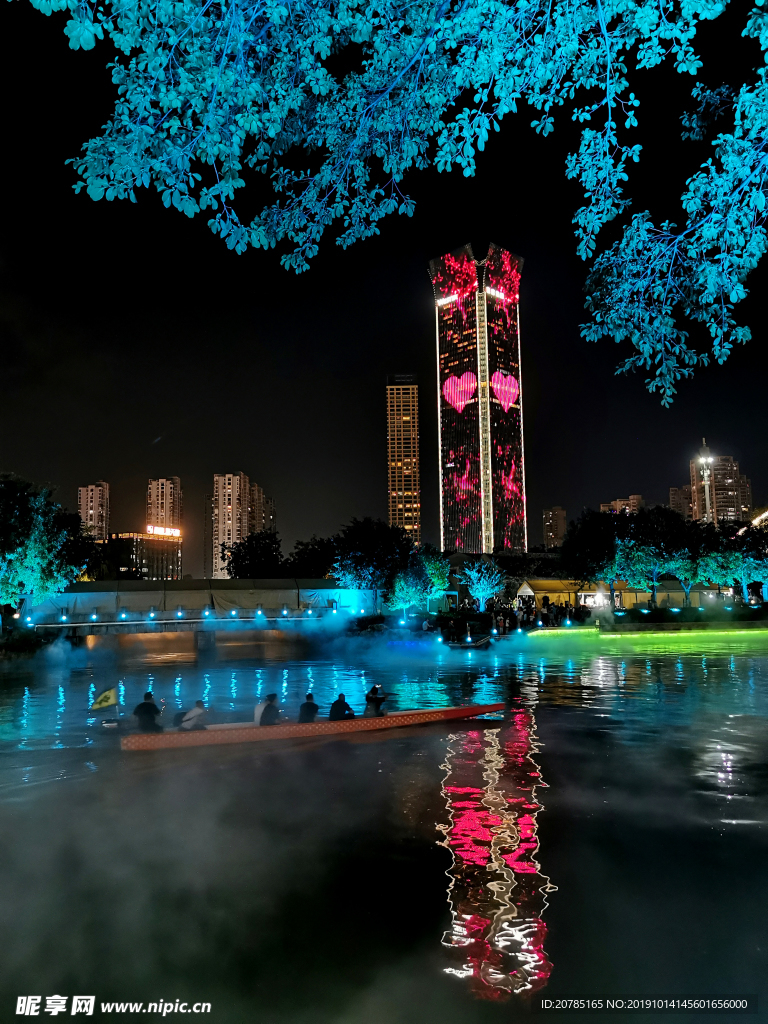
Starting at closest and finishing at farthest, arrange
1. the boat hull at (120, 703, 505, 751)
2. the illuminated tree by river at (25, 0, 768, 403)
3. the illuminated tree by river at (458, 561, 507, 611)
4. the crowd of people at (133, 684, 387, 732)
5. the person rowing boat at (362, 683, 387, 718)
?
the illuminated tree by river at (25, 0, 768, 403) → the boat hull at (120, 703, 505, 751) → the crowd of people at (133, 684, 387, 732) → the person rowing boat at (362, 683, 387, 718) → the illuminated tree by river at (458, 561, 507, 611)

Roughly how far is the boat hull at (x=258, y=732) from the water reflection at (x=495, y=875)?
9.41 feet

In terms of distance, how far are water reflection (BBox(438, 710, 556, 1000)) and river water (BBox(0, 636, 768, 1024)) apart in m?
0.03

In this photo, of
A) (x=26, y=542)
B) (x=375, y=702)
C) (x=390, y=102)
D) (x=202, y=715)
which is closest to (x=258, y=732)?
(x=202, y=715)

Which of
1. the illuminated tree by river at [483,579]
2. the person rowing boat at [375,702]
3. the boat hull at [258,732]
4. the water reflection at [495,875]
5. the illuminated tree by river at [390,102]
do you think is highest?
the illuminated tree by river at [390,102]

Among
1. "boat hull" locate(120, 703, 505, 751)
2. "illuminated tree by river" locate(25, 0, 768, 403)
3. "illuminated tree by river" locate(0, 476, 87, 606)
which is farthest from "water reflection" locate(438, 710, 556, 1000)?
"illuminated tree by river" locate(0, 476, 87, 606)

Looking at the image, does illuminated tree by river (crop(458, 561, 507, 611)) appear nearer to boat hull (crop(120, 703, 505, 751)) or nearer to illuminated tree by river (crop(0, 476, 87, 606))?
illuminated tree by river (crop(0, 476, 87, 606))

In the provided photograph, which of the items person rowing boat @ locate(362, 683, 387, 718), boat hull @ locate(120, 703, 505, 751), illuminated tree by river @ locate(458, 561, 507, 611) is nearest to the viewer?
Answer: boat hull @ locate(120, 703, 505, 751)

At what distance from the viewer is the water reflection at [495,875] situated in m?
6.55

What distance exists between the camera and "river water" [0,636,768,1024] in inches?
254

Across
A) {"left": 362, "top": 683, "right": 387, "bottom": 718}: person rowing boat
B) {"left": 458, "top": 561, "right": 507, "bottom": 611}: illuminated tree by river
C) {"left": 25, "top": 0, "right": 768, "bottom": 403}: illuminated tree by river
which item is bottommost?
{"left": 362, "top": 683, "right": 387, "bottom": 718}: person rowing boat

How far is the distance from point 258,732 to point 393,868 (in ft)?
22.7

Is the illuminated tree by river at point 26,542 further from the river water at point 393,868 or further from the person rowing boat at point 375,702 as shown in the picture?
the person rowing boat at point 375,702

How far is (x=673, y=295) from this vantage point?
772 centimetres

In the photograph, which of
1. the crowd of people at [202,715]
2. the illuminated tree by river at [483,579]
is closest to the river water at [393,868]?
the crowd of people at [202,715]
